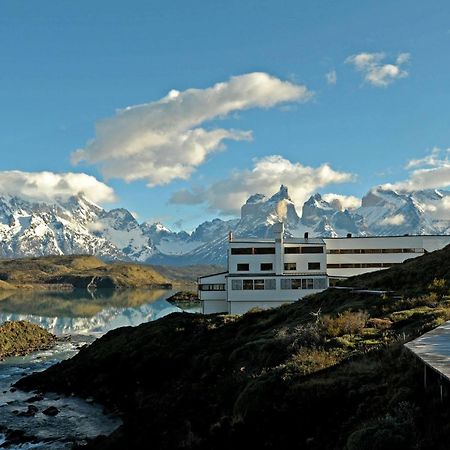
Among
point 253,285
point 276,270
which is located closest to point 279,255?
point 276,270

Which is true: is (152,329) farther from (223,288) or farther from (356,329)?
(356,329)

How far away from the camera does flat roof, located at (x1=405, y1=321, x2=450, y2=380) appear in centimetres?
1301

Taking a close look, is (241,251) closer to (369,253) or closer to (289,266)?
(289,266)

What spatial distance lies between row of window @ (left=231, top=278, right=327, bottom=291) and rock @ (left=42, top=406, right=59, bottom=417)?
39.6 metres

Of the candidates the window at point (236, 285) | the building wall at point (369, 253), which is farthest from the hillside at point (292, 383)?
the building wall at point (369, 253)

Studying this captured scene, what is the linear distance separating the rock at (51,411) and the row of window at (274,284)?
39.6 meters

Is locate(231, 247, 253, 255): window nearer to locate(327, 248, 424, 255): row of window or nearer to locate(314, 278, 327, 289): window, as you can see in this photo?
locate(314, 278, 327, 289): window

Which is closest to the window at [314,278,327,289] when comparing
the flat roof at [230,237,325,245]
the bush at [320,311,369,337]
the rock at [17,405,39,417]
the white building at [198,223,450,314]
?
the white building at [198,223,450,314]

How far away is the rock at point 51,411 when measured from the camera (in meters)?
42.0

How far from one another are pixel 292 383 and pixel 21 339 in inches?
3002

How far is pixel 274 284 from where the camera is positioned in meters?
79.9

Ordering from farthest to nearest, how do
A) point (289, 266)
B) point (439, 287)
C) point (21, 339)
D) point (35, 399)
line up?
1. point (21, 339)
2. point (289, 266)
3. point (35, 399)
4. point (439, 287)

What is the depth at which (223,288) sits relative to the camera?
82.1 m

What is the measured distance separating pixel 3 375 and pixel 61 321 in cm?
7795
